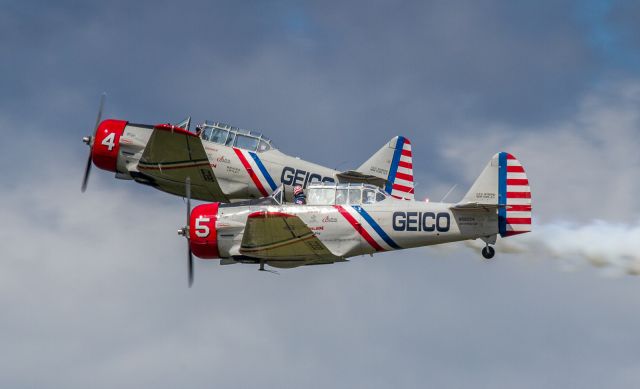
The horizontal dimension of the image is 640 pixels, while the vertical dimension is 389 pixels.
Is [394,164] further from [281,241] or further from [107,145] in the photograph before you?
[107,145]

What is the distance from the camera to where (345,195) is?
120 ft

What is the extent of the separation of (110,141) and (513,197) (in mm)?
12075

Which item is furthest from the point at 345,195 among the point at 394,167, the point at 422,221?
the point at 394,167

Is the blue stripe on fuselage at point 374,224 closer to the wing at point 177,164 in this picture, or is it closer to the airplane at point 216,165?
the airplane at point 216,165

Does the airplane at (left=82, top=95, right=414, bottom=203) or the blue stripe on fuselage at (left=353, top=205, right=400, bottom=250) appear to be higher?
the airplane at (left=82, top=95, right=414, bottom=203)

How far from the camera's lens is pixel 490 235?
119ft

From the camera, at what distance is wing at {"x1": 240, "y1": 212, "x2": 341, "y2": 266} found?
3462 centimetres

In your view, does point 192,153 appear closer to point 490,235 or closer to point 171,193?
point 171,193

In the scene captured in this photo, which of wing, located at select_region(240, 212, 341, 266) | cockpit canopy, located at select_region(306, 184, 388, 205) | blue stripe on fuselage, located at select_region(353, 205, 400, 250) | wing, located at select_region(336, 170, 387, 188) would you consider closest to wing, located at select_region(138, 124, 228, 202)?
wing, located at select_region(336, 170, 387, 188)

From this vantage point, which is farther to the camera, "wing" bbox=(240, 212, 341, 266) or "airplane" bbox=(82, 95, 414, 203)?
"airplane" bbox=(82, 95, 414, 203)

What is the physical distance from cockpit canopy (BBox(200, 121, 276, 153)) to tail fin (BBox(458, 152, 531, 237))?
731cm

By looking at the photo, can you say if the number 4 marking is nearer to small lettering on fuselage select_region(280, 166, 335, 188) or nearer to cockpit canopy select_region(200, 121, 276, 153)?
cockpit canopy select_region(200, 121, 276, 153)

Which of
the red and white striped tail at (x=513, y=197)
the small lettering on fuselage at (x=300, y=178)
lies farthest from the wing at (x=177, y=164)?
the red and white striped tail at (x=513, y=197)

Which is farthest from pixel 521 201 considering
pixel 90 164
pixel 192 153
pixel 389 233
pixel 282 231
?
pixel 90 164
